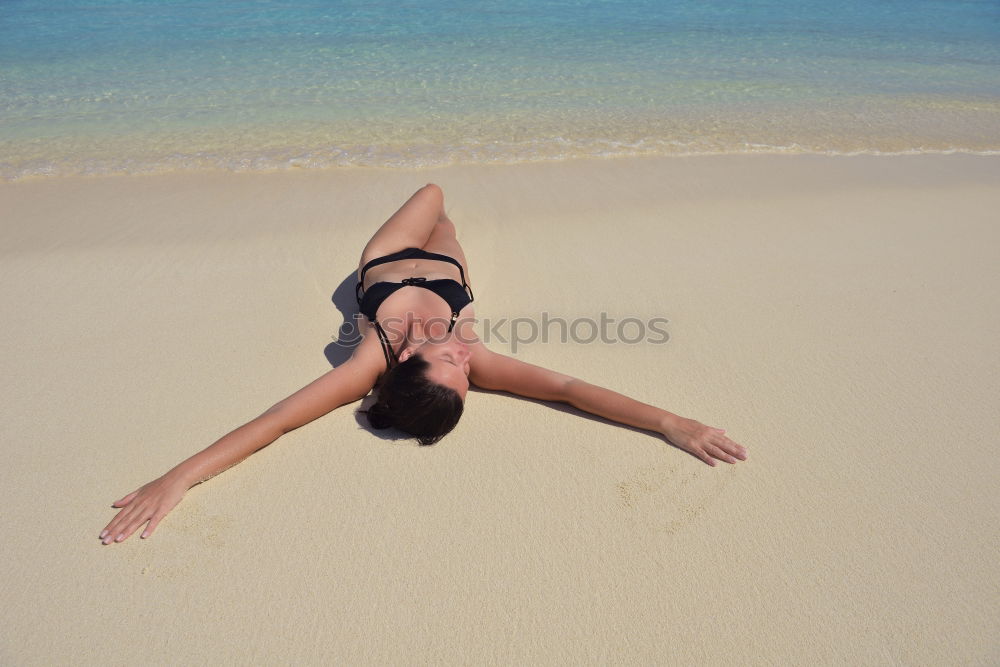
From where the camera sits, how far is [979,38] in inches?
468

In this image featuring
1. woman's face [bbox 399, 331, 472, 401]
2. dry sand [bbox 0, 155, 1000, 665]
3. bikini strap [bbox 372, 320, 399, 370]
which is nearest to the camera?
dry sand [bbox 0, 155, 1000, 665]

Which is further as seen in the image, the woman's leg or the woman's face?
the woman's leg

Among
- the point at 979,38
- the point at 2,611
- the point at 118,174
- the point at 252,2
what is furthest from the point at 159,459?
the point at 979,38

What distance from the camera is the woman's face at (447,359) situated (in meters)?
2.75

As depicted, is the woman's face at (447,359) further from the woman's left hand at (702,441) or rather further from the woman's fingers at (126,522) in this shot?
the woman's fingers at (126,522)

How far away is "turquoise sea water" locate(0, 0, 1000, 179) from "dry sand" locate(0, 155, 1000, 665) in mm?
2060

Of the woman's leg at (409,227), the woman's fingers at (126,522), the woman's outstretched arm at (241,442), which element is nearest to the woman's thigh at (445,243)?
the woman's leg at (409,227)

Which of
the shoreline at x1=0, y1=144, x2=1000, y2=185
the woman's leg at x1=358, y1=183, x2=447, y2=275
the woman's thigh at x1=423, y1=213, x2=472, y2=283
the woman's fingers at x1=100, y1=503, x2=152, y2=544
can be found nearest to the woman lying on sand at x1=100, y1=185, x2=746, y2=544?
the woman's fingers at x1=100, y1=503, x2=152, y2=544

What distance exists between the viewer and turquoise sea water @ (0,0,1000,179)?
248 inches

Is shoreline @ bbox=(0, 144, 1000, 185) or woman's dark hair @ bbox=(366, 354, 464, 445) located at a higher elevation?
shoreline @ bbox=(0, 144, 1000, 185)

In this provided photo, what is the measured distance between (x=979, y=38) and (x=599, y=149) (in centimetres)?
1062

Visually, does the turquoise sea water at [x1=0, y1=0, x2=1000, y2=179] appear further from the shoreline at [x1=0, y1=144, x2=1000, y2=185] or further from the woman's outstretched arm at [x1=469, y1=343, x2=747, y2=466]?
the woman's outstretched arm at [x1=469, y1=343, x2=747, y2=466]

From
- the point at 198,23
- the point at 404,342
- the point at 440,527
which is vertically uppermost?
the point at 198,23

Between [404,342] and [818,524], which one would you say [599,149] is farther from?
[818,524]
